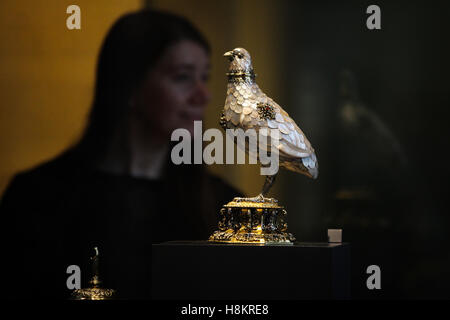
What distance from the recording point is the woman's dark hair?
21.5ft

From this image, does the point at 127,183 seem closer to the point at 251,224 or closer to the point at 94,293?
the point at 94,293

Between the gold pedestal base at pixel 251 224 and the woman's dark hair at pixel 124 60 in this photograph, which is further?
the woman's dark hair at pixel 124 60

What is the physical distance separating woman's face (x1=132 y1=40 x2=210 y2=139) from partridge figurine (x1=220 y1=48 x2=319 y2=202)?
1.35 m

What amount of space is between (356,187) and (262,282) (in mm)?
1765

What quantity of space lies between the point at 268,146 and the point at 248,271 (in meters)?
0.76

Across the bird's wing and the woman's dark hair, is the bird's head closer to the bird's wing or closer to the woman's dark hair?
the bird's wing

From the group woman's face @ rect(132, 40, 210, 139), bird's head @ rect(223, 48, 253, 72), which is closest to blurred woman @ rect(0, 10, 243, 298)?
woman's face @ rect(132, 40, 210, 139)

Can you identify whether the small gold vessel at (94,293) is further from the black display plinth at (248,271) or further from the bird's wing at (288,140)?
the bird's wing at (288,140)

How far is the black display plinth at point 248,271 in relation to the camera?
186 inches

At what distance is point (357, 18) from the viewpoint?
6.31m

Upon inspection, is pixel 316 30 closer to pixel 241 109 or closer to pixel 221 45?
pixel 221 45
